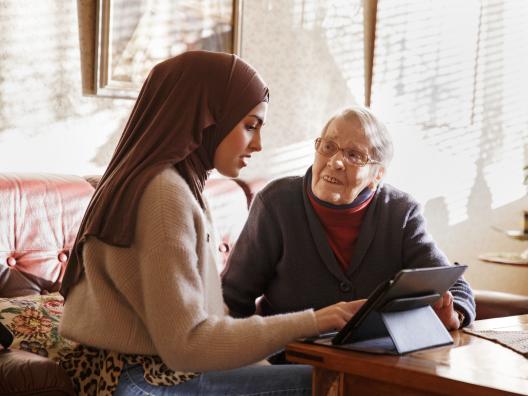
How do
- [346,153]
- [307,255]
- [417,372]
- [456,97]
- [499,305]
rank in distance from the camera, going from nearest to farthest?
[417,372], [307,255], [346,153], [499,305], [456,97]

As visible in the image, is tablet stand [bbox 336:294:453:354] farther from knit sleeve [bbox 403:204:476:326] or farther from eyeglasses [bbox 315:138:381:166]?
eyeglasses [bbox 315:138:381:166]

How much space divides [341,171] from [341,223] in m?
0.15

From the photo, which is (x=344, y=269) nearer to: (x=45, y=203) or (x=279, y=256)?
(x=279, y=256)

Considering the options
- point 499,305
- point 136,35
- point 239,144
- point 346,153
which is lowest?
point 499,305

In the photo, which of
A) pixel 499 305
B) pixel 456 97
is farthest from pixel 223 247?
pixel 456 97

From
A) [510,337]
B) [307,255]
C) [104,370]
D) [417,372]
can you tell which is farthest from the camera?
[307,255]

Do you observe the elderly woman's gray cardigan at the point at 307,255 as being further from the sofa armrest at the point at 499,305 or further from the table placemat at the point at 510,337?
the sofa armrest at the point at 499,305

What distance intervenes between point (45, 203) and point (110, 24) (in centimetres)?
89

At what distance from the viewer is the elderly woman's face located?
2.32 m

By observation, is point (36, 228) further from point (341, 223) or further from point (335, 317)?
point (335, 317)

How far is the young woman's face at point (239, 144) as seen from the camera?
5.83 feet

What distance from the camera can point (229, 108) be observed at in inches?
68.6

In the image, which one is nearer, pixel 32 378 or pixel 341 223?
pixel 32 378

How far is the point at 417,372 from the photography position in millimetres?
1452
